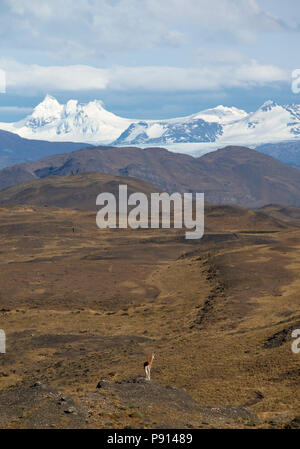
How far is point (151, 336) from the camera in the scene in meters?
59.3

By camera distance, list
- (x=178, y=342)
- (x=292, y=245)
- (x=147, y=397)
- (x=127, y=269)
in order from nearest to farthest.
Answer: (x=147, y=397) → (x=178, y=342) → (x=127, y=269) → (x=292, y=245)

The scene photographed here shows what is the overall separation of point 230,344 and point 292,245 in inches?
2642

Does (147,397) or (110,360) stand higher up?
(147,397)

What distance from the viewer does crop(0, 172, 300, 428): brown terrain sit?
3061 centimetres

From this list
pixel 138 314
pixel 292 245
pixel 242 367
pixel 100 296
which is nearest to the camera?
pixel 242 367

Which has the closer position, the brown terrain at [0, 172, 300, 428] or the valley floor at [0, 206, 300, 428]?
the brown terrain at [0, 172, 300, 428]

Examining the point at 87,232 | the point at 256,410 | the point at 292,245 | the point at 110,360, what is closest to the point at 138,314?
the point at 110,360

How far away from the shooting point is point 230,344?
51062 mm

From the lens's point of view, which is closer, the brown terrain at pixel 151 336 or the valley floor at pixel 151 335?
the brown terrain at pixel 151 336

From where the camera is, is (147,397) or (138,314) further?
(138,314)

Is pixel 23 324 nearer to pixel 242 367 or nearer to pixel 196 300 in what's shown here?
pixel 196 300

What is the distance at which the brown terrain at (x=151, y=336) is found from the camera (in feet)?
100

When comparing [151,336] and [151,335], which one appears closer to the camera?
[151,336]

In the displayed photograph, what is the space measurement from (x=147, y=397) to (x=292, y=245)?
8712cm
